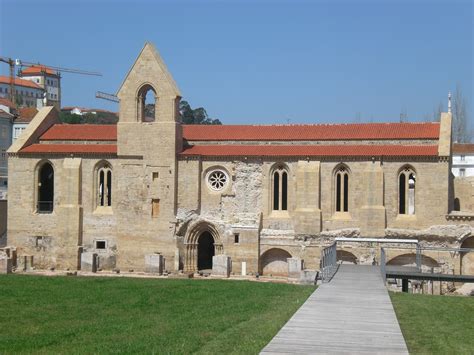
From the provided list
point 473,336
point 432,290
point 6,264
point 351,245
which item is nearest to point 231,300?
point 473,336

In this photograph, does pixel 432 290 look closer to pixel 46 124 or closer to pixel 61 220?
pixel 61 220

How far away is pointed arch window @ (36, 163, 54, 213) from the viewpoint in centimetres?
5284

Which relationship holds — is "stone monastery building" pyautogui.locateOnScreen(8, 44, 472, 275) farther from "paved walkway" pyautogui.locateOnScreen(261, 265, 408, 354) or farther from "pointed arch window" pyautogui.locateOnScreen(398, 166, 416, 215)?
"paved walkway" pyautogui.locateOnScreen(261, 265, 408, 354)

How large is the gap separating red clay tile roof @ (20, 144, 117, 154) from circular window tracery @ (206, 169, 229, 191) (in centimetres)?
614

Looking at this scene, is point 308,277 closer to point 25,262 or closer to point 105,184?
point 105,184

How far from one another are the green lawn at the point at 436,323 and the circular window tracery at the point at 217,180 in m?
21.6

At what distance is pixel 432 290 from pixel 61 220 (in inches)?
918

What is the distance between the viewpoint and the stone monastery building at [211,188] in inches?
1860

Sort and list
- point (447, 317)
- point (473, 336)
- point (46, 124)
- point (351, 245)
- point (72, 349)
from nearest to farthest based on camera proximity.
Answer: point (72, 349) → point (473, 336) → point (447, 317) → point (351, 245) → point (46, 124)

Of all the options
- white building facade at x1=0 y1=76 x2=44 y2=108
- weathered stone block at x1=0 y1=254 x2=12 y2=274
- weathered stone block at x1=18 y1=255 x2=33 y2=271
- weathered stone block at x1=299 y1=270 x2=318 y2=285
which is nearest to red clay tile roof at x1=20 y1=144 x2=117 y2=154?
weathered stone block at x1=18 y1=255 x2=33 y2=271

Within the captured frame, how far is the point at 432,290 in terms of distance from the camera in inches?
1574

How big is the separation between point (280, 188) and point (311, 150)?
2858mm

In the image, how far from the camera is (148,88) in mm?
51906

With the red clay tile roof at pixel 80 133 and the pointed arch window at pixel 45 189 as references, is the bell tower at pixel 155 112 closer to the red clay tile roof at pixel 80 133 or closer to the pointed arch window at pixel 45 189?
the red clay tile roof at pixel 80 133
